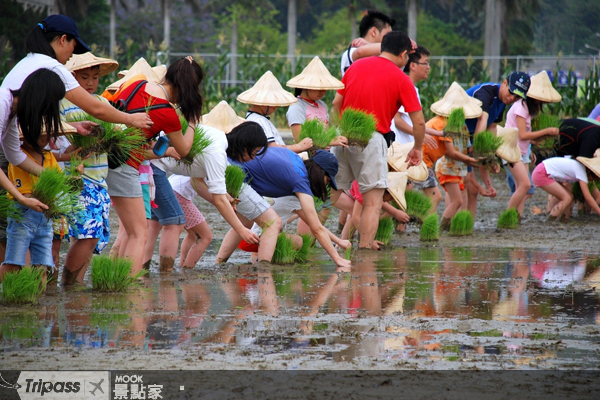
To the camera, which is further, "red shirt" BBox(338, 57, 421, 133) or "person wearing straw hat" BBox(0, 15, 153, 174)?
"red shirt" BBox(338, 57, 421, 133)

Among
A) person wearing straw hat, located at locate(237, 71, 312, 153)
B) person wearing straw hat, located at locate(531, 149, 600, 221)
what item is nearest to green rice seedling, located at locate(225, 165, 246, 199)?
person wearing straw hat, located at locate(237, 71, 312, 153)

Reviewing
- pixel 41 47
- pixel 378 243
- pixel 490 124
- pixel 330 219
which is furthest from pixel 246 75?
pixel 41 47

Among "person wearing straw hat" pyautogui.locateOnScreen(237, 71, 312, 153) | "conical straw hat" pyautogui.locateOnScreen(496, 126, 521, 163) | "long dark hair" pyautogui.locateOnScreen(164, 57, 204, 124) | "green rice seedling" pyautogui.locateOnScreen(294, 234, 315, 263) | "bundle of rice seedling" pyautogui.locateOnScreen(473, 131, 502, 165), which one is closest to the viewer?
"long dark hair" pyautogui.locateOnScreen(164, 57, 204, 124)

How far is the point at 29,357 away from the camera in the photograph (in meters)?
3.95

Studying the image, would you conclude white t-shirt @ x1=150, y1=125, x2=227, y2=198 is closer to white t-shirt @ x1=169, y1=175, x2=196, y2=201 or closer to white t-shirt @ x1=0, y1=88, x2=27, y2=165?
white t-shirt @ x1=169, y1=175, x2=196, y2=201

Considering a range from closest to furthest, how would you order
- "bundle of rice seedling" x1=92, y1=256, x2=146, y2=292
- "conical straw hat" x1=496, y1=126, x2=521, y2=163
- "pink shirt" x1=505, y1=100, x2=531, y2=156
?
"bundle of rice seedling" x1=92, y1=256, x2=146, y2=292
"conical straw hat" x1=496, y1=126, x2=521, y2=163
"pink shirt" x1=505, y1=100, x2=531, y2=156

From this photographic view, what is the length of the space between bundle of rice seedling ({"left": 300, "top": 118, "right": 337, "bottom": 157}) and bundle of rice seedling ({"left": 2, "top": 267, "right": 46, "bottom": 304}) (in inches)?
125

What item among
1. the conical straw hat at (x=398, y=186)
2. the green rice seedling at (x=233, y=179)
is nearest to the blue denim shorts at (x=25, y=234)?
the green rice seedling at (x=233, y=179)

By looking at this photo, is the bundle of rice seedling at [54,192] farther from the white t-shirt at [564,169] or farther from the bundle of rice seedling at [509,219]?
the white t-shirt at [564,169]

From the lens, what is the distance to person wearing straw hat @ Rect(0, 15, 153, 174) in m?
4.98

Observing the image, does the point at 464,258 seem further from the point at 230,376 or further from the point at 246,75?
the point at 246,75

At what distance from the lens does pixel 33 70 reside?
4953mm

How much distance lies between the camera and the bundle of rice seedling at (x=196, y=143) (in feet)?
20.8

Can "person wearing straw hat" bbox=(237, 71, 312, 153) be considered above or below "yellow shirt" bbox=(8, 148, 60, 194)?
above
